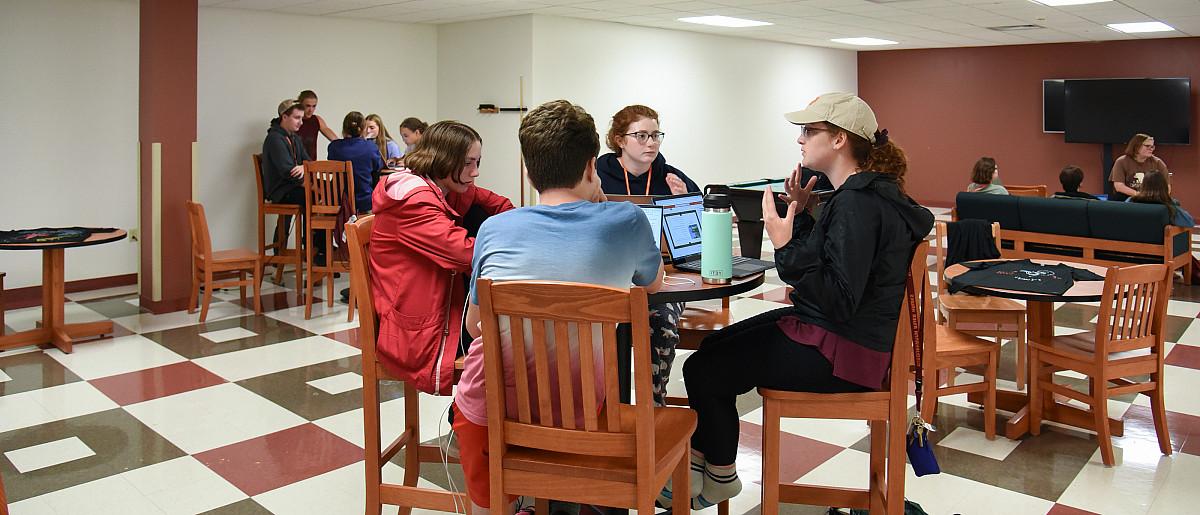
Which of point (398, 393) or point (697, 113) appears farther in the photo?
point (697, 113)

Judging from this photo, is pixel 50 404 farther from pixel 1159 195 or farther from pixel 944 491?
pixel 1159 195

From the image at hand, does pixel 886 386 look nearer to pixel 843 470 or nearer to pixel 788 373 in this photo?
pixel 788 373

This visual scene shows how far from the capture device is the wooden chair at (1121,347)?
3.40 meters

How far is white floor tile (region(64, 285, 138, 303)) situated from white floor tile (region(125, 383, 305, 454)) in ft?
10.2

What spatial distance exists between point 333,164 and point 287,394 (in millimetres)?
2280

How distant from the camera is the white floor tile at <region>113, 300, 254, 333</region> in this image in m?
5.85

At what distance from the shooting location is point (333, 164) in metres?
6.26

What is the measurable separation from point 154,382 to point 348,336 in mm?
1287

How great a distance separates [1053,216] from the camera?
276 inches

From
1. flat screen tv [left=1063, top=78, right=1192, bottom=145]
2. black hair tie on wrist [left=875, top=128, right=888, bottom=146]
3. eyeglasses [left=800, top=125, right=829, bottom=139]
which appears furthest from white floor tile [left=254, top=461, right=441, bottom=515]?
flat screen tv [left=1063, top=78, right=1192, bottom=145]

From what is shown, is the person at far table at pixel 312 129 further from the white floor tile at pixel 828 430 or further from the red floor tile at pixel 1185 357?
the red floor tile at pixel 1185 357

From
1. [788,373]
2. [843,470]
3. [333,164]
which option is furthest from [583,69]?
[788,373]

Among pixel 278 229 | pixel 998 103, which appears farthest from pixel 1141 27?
pixel 278 229

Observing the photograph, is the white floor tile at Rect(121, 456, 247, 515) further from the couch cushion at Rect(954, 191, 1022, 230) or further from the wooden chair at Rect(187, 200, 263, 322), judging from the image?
the couch cushion at Rect(954, 191, 1022, 230)
